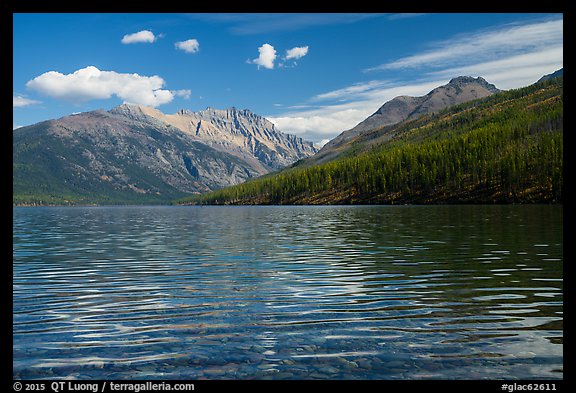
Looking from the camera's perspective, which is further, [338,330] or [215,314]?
[215,314]

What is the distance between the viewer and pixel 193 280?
2942cm

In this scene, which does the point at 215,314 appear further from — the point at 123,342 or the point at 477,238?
the point at 477,238

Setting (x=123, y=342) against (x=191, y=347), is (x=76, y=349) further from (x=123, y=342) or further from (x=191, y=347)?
(x=191, y=347)

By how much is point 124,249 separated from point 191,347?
36689mm

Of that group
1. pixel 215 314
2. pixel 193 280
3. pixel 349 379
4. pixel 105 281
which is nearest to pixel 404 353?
pixel 349 379

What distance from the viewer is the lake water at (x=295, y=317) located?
534 inches

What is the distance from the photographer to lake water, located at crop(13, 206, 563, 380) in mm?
13555

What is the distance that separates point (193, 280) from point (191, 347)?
14.4 meters

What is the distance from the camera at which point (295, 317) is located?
19359 millimetres
